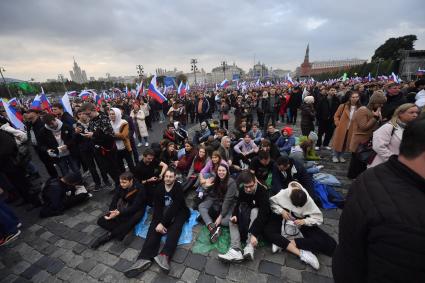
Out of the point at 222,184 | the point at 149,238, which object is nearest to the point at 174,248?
the point at 149,238

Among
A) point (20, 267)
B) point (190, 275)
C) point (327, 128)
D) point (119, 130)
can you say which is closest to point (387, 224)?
point (190, 275)

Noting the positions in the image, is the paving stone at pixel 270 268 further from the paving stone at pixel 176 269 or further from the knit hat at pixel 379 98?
the knit hat at pixel 379 98

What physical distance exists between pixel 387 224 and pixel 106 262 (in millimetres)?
3566

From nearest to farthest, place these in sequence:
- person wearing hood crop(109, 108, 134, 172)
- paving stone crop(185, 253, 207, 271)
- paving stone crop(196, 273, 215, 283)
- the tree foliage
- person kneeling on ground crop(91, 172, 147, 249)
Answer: paving stone crop(196, 273, 215, 283), paving stone crop(185, 253, 207, 271), person kneeling on ground crop(91, 172, 147, 249), person wearing hood crop(109, 108, 134, 172), the tree foliage

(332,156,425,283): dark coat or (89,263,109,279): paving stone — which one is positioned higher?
(332,156,425,283): dark coat

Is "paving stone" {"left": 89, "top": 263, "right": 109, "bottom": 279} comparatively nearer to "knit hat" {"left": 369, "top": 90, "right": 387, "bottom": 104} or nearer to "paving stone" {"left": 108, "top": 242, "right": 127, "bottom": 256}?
"paving stone" {"left": 108, "top": 242, "right": 127, "bottom": 256}

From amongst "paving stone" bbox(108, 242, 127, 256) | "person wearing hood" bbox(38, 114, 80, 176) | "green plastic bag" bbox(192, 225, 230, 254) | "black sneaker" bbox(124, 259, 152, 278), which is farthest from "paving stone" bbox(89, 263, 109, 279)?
"person wearing hood" bbox(38, 114, 80, 176)

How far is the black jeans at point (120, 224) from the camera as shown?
3.46 meters

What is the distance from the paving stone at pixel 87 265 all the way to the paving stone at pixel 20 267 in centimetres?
89

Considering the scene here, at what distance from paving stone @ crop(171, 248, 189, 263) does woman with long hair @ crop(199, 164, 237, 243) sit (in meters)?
0.51

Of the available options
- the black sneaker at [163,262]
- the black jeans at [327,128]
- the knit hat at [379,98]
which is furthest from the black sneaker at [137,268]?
the black jeans at [327,128]

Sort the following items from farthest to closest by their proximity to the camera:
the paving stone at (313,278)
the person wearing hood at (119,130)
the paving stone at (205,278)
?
1. the person wearing hood at (119,130)
2. the paving stone at (205,278)
3. the paving stone at (313,278)

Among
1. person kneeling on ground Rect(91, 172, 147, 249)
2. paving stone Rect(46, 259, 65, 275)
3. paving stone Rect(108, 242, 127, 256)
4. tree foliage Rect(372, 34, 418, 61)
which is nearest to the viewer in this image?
paving stone Rect(46, 259, 65, 275)

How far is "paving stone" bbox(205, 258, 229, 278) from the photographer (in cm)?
272
